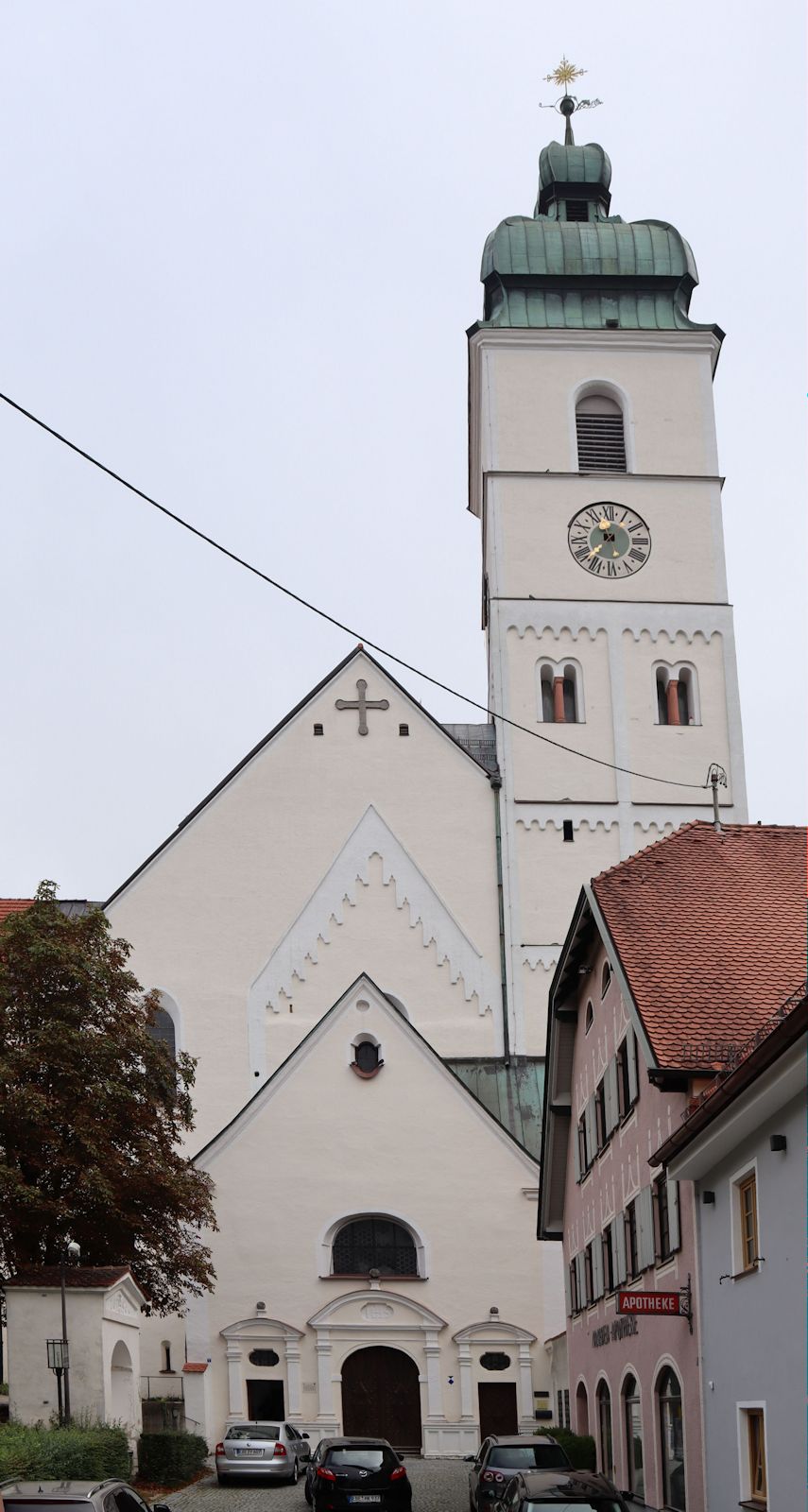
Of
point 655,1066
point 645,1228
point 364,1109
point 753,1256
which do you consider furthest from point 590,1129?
point 753,1256

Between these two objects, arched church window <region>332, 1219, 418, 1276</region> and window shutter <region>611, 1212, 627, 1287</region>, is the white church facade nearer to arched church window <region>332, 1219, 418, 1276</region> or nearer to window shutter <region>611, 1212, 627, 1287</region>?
arched church window <region>332, 1219, 418, 1276</region>

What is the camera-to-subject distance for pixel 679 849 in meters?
22.0

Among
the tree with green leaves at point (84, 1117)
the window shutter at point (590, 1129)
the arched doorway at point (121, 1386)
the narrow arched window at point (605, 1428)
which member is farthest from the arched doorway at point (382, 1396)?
the window shutter at point (590, 1129)

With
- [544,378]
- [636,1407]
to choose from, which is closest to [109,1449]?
[636,1407]

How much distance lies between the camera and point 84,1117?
87.3ft

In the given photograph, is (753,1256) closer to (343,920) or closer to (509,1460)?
(509,1460)

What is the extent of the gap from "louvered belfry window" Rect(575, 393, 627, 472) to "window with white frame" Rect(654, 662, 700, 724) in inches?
213

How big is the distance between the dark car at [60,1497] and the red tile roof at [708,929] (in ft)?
21.8

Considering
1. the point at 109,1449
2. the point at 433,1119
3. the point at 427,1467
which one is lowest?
the point at 427,1467

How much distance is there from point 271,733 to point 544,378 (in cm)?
1140

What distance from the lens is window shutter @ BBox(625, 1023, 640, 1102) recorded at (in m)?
20.0

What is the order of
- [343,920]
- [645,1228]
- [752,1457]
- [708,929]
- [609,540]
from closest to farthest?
1. [752,1457]
2. [708,929]
3. [645,1228]
4. [343,920]
5. [609,540]

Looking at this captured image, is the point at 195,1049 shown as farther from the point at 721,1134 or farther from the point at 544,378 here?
the point at 721,1134

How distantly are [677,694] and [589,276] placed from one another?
440 inches
